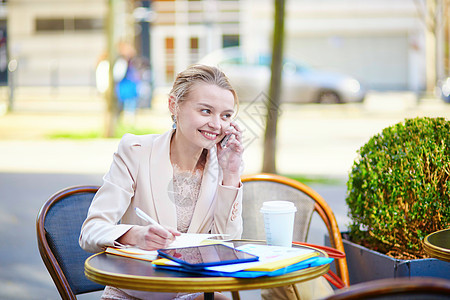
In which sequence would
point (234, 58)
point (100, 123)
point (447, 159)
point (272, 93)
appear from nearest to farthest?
1. point (447, 159)
2. point (272, 93)
3. point (100, 123)
4. point (234, 58)

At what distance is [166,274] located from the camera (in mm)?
2141

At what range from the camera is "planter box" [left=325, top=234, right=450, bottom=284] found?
135 inches

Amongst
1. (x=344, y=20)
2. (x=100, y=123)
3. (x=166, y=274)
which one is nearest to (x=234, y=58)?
(x=100, y=123)

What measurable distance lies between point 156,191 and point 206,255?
1.86 feet

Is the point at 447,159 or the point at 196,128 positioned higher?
the point at 196,128

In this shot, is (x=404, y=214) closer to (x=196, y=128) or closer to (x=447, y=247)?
(x=447, y=247)

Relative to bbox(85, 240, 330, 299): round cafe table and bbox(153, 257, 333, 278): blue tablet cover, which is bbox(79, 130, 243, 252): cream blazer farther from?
bbox(153, 257, 333, 278): blue tablet cover

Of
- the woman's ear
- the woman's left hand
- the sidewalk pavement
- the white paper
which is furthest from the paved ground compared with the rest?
the white paper

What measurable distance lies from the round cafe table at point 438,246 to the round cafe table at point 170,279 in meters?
0.52

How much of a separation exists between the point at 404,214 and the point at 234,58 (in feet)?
57.6

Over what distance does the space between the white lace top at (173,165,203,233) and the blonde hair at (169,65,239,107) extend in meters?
0.33

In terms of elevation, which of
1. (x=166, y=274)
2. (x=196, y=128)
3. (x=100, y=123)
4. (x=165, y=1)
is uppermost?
(x=165, y=1)

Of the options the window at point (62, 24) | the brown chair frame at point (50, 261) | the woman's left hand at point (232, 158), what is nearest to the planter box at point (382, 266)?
the woman's left hand at point (232, 158)

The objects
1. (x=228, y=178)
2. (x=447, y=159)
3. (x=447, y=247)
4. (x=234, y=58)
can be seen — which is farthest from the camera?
(x=234, y=58)
